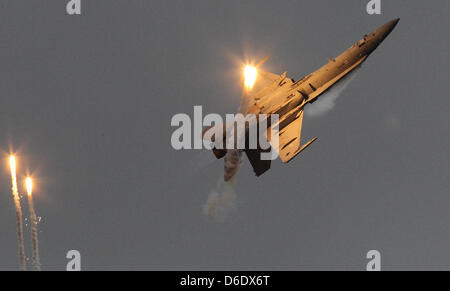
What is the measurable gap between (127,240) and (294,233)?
796 inches

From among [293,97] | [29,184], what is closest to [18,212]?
[29,184]

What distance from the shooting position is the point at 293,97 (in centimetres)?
7669

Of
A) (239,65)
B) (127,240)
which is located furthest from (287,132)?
(127,240)

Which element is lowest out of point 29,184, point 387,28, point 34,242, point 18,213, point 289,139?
point 34,242

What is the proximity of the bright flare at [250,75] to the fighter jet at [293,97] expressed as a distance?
184 centimetres

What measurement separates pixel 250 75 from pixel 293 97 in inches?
245

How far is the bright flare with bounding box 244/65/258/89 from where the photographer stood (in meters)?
80.9

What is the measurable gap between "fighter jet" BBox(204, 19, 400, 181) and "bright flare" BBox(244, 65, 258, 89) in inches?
72.3

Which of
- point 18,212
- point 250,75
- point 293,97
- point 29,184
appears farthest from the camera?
point 250,75

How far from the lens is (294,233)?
108000mm

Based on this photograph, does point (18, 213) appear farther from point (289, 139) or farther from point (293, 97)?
point (293, 97)
